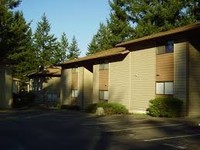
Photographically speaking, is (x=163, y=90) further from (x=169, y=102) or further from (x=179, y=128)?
(x=179, y=128)

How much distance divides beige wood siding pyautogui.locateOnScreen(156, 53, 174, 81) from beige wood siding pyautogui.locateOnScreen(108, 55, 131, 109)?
4.95 meters

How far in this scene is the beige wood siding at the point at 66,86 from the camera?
5269 centimetres

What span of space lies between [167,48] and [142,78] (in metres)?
4.25

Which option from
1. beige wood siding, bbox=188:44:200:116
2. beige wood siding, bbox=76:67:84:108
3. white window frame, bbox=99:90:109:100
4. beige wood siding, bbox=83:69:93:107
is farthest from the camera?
beige wood siding, bbox=76:67:84:108

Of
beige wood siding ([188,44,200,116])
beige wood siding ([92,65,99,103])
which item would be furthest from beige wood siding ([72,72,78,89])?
beige wood siding ([188,44,200,116])

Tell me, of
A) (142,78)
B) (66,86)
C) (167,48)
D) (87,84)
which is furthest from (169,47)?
(66,86)

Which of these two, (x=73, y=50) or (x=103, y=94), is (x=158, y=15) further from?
(x=73, y=50)

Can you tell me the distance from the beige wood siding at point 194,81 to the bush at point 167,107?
104 centimetres

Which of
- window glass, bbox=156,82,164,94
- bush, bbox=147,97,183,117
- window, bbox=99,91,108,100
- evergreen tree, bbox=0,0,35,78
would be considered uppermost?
evergreen tree, bbox=0,0,35,78

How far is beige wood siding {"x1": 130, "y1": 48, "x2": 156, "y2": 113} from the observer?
34.9 metres

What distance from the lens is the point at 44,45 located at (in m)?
84.8

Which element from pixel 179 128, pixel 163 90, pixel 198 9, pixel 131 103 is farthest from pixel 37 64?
pixel 179 128

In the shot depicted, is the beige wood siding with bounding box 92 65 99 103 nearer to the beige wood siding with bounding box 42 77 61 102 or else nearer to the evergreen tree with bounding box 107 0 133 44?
the evergreen tree with bounding box 107 0 133 44

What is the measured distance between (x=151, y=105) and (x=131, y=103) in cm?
567
